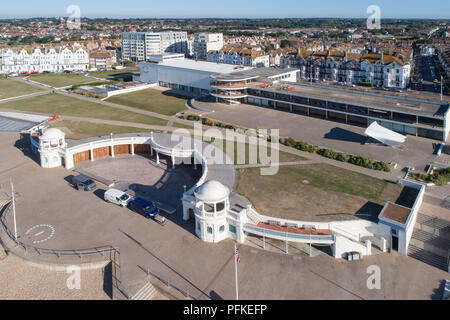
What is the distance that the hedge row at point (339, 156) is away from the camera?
43.8 meters

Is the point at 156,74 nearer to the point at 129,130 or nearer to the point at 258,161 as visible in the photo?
the point at 129,130

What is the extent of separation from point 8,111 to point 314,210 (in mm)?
72684

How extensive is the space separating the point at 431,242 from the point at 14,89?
10749cm

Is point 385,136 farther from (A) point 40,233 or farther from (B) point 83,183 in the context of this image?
(A) point 40,233

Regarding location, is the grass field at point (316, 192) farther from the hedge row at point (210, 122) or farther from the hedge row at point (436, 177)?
the hedge row at point (210, 122)

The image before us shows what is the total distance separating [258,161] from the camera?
46500 mm

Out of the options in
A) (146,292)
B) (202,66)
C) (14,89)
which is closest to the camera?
(146,292)

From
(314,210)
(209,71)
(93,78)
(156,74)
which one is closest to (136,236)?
(314,210)

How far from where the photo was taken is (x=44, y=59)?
13812 cm

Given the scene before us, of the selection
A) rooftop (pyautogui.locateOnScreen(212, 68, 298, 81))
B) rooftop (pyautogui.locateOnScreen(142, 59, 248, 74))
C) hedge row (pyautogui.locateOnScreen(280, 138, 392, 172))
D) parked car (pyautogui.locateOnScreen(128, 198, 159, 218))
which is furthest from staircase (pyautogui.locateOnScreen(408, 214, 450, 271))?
rooftop (pyautogui.locateOnScreen(142, 59, 248, 74))

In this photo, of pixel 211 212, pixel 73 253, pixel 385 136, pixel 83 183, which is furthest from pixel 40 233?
pixel 385 136

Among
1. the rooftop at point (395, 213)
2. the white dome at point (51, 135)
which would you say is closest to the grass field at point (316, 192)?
the rooftop at point (395, 213)

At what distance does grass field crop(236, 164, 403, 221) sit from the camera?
111 ft

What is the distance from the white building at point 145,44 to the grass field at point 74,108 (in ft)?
239
